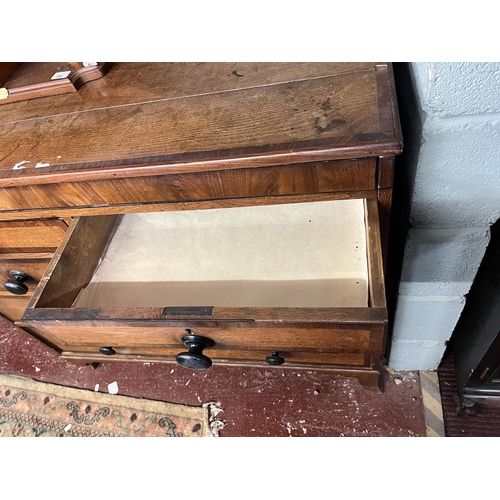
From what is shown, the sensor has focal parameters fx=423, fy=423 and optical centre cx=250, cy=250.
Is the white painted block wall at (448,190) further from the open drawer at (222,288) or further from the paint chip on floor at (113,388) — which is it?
the paint chip on floor at (113,388)

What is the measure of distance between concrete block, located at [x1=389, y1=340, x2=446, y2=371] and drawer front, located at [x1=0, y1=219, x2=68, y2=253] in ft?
2.51

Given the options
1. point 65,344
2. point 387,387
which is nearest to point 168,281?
point 65,344

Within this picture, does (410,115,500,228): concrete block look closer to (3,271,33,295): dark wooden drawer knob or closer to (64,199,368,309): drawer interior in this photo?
Result: (64,199,368,309): drawer interior

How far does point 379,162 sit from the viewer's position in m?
0.58

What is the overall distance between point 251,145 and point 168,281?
13.3 inches

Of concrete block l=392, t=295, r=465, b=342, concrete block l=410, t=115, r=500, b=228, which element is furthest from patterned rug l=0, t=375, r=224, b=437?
concrete block l=410, t=115, r=500, b=228

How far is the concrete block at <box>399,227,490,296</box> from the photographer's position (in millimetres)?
662

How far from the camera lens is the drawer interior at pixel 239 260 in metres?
0.73

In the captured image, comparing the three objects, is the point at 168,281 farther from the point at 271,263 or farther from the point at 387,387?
the point at 387,387

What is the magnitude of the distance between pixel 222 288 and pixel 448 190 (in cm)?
40

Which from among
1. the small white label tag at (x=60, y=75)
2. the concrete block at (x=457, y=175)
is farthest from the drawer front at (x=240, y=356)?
the small white label tag at (x=60, y=75)

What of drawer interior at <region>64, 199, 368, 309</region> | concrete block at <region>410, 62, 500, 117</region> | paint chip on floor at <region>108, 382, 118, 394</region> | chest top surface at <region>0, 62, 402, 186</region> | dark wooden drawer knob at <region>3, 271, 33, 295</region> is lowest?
paint chip on floor at <region>108, 382, 118, 394</region>

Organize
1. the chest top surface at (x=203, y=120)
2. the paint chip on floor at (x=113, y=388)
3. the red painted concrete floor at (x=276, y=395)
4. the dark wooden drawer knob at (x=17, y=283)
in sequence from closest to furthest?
the chest top surface at (x=203, y=120), the dark wooden drawer knob at (x=17, y=283), the red painted concrete floor at (x=276, y=395), the paint chip on floor at (x=113, y=388)

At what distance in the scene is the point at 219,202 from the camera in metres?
0.67
